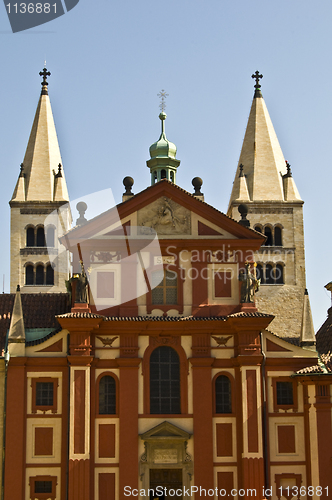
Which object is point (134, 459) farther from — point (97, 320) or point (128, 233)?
point (128, 233)

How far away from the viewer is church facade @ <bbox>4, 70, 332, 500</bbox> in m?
31.7

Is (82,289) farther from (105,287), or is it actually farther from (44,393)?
(44,393)

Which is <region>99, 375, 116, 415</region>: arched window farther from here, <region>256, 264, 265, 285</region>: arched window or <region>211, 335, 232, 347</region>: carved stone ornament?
<region>256, 264, 265, 285</region>: arched window

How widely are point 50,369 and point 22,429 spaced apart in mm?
2344

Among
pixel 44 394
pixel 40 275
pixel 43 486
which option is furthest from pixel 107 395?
pixel 40 275

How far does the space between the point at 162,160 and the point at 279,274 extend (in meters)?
16.6

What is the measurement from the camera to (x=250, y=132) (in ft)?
199

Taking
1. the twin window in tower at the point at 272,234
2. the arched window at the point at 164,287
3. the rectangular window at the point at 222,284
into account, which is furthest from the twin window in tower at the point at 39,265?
the rectangular window at the point at 222,284

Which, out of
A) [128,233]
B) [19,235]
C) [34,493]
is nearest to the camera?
[34,493]

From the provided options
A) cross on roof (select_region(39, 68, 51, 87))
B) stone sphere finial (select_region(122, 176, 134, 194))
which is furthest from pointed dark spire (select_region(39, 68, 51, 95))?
stone sphere finial (select_region(122, 176, 134, 194))

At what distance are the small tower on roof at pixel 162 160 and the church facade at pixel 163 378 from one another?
11.0m

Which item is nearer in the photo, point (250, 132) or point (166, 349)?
point (166, 349)

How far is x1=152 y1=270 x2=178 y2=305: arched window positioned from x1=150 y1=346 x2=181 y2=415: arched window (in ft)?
5.82

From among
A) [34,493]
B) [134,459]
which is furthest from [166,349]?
[34,493]
